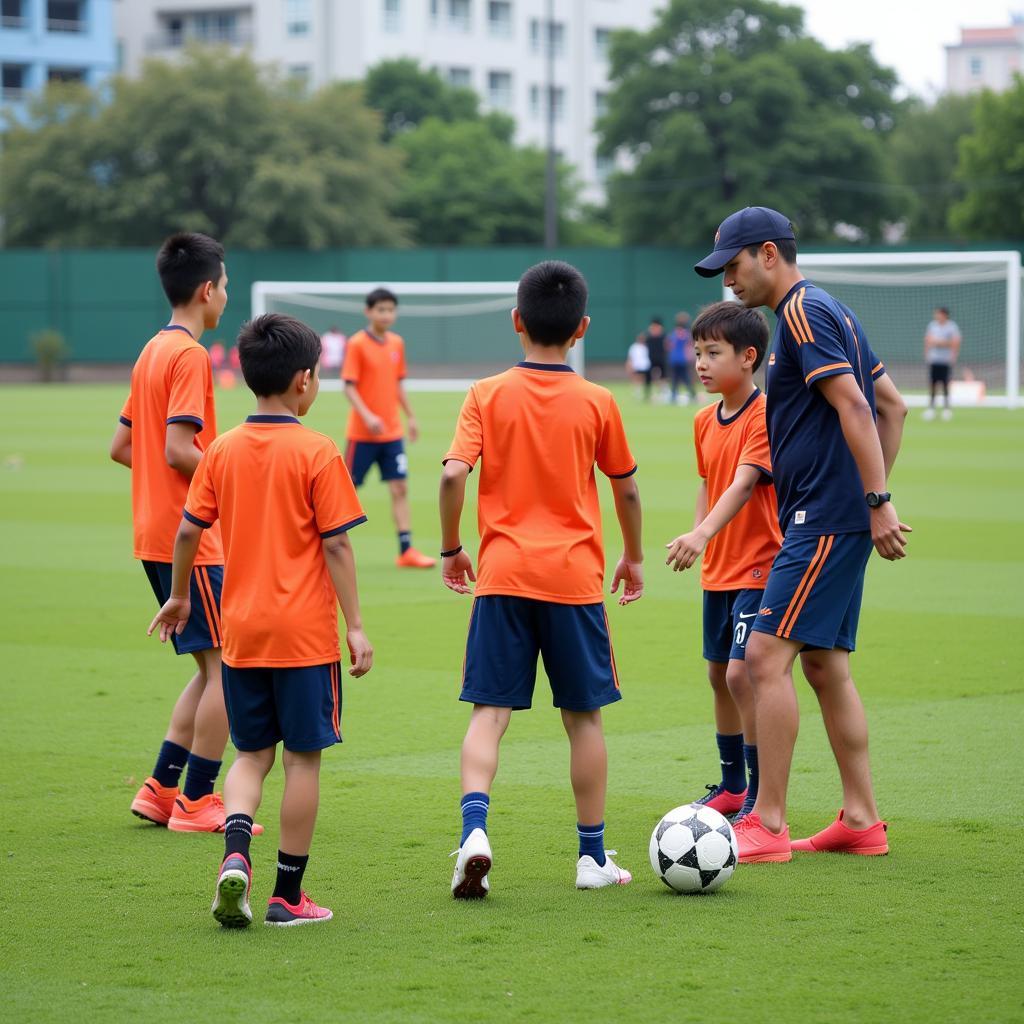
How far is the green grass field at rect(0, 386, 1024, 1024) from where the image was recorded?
418cm

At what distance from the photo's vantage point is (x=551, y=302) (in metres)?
5.15

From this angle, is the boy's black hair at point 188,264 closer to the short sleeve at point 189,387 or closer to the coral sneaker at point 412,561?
the short sleeve at point 189,387

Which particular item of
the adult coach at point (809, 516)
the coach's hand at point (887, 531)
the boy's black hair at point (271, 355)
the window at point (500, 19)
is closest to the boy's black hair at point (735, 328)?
the adult coach at point (809, 516)

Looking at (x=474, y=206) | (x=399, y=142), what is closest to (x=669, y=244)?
(x=474, y=206)

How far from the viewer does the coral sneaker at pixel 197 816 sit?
19.5 feet

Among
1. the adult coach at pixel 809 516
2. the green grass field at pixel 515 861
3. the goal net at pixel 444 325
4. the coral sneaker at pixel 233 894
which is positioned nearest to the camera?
the green grass field at pixel 515 861

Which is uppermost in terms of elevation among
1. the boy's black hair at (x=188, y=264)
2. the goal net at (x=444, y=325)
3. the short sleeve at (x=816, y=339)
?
the goal net at (x=444, y=325)

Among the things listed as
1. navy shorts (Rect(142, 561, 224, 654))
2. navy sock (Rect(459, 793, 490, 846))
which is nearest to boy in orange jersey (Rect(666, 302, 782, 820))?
navy sock (Rect(459, 793, 490, 846))

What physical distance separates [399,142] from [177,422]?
6769 cm

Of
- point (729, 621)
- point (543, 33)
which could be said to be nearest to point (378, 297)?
point (729, 621)

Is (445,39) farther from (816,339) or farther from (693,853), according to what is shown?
(693,853)

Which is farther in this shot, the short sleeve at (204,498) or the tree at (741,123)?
the tree at (741,123)

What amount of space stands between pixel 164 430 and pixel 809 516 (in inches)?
95.9

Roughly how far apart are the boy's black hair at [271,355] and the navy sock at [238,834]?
1.28 metres
